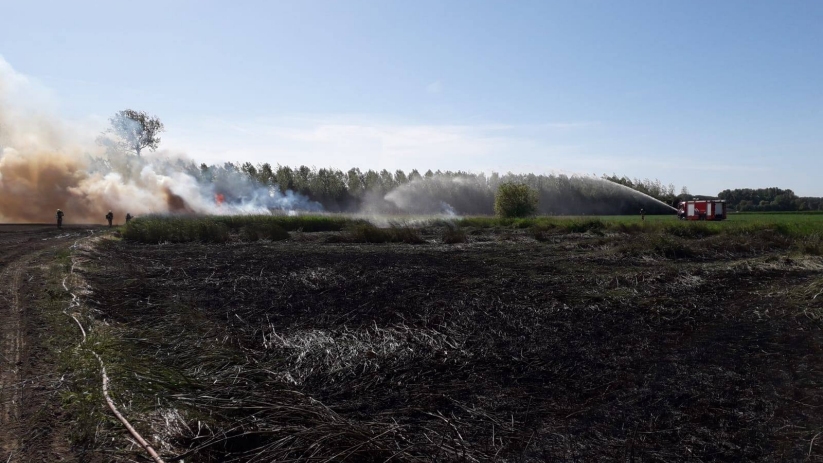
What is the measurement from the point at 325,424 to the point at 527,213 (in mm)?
50146

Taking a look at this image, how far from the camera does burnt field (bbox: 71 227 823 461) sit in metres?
4.84

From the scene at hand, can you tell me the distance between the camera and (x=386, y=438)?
4.87 m

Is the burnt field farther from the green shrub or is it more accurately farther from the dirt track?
the green shrub

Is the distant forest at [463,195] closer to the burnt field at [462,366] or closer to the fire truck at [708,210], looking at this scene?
the fire truck at [708,210]

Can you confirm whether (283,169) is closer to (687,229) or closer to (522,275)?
(687,229)

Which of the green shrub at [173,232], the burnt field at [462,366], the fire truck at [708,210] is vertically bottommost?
the burnt field at [462,366]

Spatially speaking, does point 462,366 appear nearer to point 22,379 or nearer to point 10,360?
point 22,379

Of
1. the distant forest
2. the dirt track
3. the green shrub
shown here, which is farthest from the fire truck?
the dirt track

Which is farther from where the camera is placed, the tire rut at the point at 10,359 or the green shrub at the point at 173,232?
the green shrub at the point at 173,232

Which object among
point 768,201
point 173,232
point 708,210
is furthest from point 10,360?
point 768,201

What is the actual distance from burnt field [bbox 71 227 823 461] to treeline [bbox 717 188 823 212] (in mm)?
89214

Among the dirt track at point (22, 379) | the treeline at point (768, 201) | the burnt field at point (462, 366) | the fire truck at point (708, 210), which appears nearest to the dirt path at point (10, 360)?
the dirt track at point (22, 379)

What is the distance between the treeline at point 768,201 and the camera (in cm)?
8950

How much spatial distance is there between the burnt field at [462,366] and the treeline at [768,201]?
89214mm
